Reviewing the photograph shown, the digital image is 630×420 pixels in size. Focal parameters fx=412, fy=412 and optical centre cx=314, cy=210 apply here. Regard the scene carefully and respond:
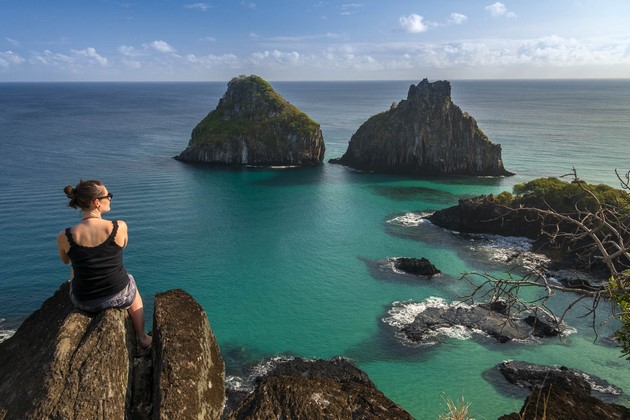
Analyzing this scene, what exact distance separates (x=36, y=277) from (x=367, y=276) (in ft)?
115

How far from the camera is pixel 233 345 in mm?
33375

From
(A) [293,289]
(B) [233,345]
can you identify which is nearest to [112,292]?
(B) [233,345]

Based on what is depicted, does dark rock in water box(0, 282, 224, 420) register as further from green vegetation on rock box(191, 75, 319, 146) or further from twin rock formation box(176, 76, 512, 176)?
green vegetation on rock box(191, 75, 319, 146)

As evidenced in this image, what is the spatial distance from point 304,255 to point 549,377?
1200 inches

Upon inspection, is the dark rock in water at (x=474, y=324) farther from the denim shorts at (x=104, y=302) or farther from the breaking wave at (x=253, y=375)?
the denim shorts at (x=104, y=302)

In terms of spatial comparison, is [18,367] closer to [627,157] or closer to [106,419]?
[106,419]

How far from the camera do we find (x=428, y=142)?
104m

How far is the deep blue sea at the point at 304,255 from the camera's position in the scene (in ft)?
105

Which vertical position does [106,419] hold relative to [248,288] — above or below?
above

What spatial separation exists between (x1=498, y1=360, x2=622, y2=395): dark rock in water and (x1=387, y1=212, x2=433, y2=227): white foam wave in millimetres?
34764

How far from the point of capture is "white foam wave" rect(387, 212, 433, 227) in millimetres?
65062

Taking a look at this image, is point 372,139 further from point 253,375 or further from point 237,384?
point 237,384

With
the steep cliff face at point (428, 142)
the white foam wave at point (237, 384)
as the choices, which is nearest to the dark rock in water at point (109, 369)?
the white foam wave at point (237, 384)

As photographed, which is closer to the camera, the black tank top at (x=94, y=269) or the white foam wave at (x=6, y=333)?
the black tank top at (x=94, y=269)
